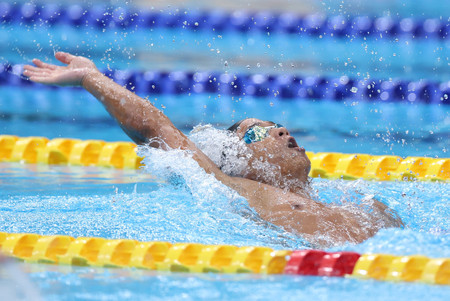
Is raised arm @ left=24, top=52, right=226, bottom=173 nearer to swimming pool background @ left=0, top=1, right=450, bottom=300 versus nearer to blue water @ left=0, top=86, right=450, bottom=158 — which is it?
swimming pool background @ left=0, top=1, right=450, bottom=300

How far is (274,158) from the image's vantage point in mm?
2754

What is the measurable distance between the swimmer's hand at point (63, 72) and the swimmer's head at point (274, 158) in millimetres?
693

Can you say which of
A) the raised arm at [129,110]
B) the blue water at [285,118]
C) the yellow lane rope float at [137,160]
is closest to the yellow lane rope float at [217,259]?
the raised arm at [129,110]

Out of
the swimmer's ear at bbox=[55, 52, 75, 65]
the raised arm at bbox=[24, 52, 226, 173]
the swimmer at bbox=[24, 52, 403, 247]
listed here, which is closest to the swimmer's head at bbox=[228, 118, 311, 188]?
the swimmer at bbox=[24, 52, 403, 247]

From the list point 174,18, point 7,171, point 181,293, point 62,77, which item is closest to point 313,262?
point 181,293

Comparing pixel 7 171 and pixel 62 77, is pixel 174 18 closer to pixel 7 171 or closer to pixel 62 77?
pixel 7 171

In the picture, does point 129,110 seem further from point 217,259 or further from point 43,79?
point 217,259

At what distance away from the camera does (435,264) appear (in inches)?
79.9

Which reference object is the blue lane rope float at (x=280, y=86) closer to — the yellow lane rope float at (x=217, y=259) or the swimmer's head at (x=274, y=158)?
the swimmer's head at (x=274, y=158)

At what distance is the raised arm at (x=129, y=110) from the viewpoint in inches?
106

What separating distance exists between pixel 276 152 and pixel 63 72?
892mm

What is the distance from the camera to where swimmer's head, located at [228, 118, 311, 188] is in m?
2.74

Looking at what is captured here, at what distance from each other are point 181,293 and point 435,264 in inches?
28.8

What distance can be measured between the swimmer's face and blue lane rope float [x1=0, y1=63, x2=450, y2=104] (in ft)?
10.8
